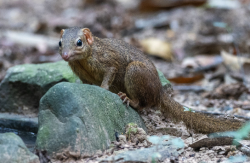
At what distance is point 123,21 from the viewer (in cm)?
1354

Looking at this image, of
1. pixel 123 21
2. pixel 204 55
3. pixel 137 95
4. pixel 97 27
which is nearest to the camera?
pixel 137 95

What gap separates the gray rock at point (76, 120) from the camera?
12.0 feet

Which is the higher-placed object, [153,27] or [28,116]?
[153,27]

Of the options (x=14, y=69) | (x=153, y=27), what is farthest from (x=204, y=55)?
(x=14, y=69)

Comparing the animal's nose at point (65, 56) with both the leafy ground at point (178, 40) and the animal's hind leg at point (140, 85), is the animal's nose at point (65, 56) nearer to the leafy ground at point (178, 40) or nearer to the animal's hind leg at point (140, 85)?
the animal's hind leg at point (140, 85)

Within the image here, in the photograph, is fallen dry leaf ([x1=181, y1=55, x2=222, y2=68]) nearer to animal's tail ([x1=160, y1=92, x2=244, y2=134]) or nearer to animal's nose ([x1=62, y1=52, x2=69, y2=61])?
animal's tail ([x1=160, y1=92, x2=244, y2=134])

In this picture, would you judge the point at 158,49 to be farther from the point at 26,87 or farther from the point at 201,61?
the point at 26,87

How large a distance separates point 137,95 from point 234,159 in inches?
67.8

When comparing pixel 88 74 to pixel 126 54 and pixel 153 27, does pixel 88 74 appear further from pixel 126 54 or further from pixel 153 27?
pixel 153 27

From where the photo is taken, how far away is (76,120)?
3.74 metres

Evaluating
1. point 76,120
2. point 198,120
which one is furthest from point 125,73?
point 76,120

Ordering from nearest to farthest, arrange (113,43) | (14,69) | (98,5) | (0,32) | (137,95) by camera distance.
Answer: (137,95) → (113,43) → (14,69) → (0,32) → (98,5)

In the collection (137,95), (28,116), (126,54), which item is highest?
(126,54)

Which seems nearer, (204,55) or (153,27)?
(204,55)
